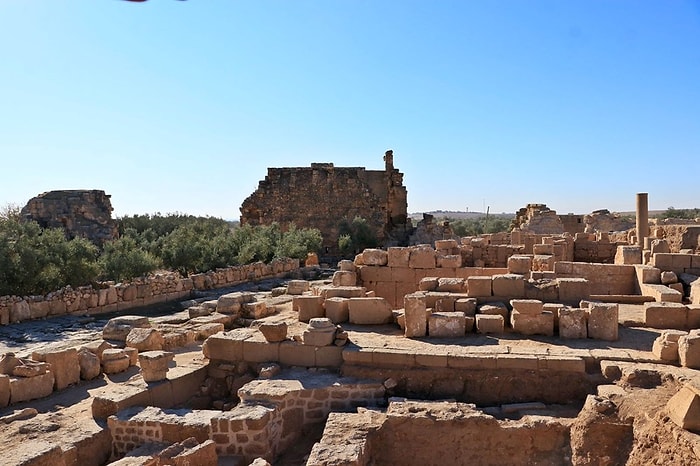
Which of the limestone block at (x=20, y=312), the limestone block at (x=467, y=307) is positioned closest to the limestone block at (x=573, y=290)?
the limestone block at (x=467, y=307)

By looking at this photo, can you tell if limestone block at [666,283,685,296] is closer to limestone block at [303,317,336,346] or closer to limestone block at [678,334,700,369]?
limestone block at [678,334,700,369]

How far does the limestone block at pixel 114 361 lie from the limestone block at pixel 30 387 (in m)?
0.99

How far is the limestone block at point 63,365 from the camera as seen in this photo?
804 centimetres

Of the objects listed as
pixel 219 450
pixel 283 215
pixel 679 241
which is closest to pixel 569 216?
pixel 679 241

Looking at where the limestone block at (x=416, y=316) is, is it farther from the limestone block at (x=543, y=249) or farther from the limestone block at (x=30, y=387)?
the limestone block at (x=543, y=249)

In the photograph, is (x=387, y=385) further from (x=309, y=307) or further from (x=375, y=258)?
(x=375, y=258)

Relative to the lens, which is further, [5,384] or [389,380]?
[389,380]

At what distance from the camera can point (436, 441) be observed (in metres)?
6.81

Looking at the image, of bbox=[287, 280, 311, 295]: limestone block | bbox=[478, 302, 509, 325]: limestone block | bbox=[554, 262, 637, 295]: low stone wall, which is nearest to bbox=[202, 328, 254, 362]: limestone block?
bbox=[478, 302, 509, 325]: limestone block

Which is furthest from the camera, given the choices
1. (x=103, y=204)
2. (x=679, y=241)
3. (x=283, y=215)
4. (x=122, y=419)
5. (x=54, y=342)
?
(x=283, y=215)

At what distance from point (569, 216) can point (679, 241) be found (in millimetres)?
14461

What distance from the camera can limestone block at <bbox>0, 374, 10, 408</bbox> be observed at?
7328mm

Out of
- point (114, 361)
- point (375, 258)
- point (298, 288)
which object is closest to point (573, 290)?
point (375, 258)

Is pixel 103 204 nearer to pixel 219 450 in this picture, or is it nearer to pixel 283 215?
pixel 283 215
